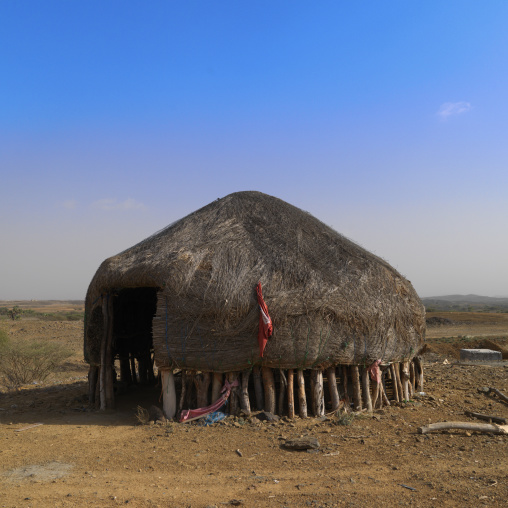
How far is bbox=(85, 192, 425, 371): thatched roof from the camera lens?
24.0 ft

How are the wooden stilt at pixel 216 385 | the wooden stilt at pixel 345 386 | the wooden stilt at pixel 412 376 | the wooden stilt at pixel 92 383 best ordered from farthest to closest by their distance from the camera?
the wooden stilt at pixel 412 376, the wooden stilt at pixel 92 383, the wooden stilt at pixel 345 386, the wooden stilt at pixel 216 385

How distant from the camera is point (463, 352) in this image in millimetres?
14797

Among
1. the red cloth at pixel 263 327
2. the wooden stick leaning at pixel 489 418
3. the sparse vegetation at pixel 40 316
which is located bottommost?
the wooden stick leaning at pixel 489 418

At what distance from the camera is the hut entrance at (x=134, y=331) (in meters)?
10.3

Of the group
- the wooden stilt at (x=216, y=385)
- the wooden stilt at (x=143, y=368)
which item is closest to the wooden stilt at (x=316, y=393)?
the wooden stilt at (x=216, y=385)

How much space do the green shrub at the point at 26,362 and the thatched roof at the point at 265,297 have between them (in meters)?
3.73

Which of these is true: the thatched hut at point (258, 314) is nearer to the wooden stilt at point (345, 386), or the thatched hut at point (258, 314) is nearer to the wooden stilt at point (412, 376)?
the wooden stilt at point (345, 386)

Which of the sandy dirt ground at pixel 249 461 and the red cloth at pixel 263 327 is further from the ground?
the red cloth at pixel 263 327

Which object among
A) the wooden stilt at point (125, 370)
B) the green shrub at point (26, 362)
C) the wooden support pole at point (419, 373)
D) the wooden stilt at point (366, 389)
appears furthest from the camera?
the green shrub at point (26, 362)

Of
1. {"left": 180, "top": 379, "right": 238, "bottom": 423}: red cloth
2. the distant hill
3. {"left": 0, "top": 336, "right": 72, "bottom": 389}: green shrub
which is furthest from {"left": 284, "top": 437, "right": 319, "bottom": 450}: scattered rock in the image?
the distant hill

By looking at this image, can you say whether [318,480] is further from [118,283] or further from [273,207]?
[273,207]

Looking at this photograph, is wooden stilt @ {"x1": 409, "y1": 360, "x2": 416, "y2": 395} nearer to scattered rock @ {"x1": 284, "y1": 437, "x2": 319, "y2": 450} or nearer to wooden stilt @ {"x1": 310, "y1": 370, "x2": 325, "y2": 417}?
wooden stilt @ {"x1": 310, "y1": 370, "x2": 325, "y2": 417}

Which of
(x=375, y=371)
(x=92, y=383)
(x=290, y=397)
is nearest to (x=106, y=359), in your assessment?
(x=92, y=383)

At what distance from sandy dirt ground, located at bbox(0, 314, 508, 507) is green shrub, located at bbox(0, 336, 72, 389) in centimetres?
285
